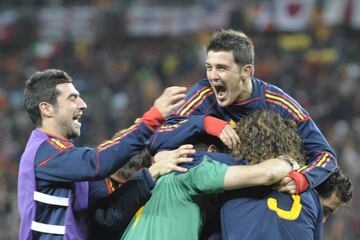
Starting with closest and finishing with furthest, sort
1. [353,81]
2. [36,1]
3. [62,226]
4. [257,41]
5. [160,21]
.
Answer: [62,226] → [353,81] → [257,41] → [160,21] → [36,1]

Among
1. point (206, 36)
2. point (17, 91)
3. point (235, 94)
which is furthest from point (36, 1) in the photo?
point (235, 94)

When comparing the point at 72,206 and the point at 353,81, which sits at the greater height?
the point at 72,206

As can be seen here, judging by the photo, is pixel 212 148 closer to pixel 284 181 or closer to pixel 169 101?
pixel 169 101

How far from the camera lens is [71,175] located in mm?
3281

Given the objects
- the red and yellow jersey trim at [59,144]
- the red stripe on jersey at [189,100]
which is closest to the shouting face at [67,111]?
the red and yellow jersey trim at [59,144]

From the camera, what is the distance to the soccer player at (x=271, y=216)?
9.76 feet

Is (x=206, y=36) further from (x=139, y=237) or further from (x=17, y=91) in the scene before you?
(x=139, y=237)

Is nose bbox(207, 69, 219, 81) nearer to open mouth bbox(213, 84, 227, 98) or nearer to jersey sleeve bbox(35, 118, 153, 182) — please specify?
open mouth bbox(213, 84, 227, 98)

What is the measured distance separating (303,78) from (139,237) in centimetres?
811

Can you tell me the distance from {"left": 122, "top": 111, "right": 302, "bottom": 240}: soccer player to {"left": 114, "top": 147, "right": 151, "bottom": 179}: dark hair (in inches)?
22.1

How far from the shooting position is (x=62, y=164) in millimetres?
3303

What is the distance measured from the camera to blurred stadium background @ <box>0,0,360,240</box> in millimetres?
10209

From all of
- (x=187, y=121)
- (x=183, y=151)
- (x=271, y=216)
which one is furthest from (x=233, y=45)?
(x=271, y=216)

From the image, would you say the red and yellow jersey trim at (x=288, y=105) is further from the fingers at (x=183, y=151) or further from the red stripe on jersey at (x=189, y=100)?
the fingers at (x=183, y=151)
